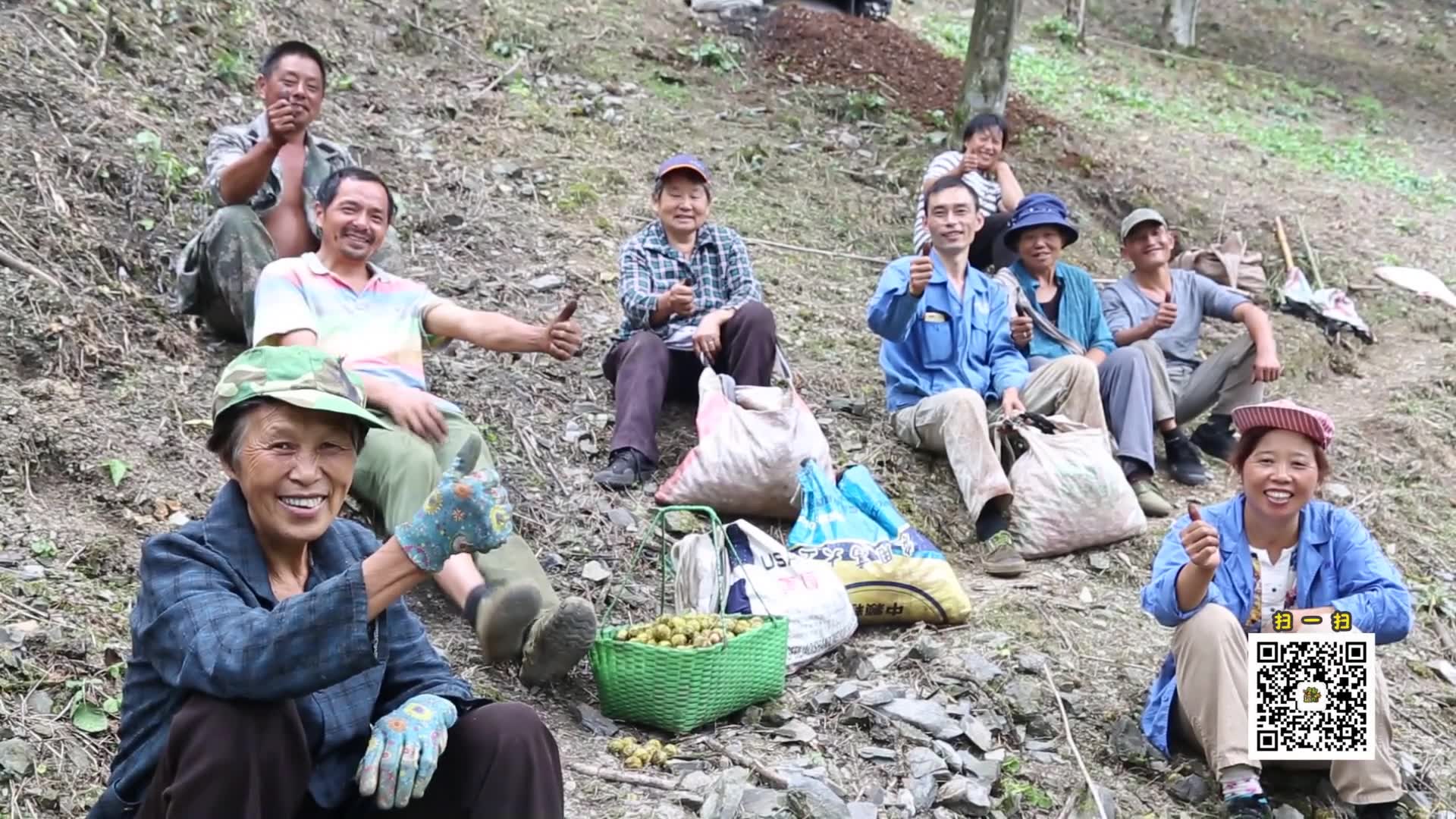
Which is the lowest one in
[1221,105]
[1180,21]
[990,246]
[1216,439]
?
[1216,439]

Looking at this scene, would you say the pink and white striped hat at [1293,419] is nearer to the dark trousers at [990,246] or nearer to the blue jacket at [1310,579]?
the blue jacket at [1310,579]

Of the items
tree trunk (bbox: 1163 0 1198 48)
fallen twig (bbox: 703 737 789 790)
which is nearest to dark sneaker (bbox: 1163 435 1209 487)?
fallen twig (bbox: 703 737 789 790)

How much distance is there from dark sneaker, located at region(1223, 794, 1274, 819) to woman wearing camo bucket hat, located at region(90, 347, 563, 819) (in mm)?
2068

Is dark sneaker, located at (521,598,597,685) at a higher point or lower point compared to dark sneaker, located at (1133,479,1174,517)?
lower

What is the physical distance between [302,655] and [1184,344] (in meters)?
5.31

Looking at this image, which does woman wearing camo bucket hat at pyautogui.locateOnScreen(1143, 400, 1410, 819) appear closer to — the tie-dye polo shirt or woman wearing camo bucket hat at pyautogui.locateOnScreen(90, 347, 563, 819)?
woman wearing camo bucket hat at pyautogui.locateOnScreen(90, 347, 563, 819)

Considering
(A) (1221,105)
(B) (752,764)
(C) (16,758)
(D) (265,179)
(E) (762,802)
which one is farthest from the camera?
(A) (1221,105)

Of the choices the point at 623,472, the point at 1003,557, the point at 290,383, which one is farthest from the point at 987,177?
the point at 290,383

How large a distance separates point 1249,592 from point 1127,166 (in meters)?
6.51

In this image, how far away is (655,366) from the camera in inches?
202

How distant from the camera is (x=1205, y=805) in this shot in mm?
3689

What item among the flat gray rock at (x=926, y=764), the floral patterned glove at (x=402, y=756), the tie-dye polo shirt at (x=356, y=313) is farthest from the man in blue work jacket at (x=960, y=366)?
the floral patterned glove at (x=402, y=756)

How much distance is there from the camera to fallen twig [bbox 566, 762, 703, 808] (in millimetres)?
3262

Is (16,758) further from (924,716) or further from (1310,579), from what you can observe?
(1310,579)
